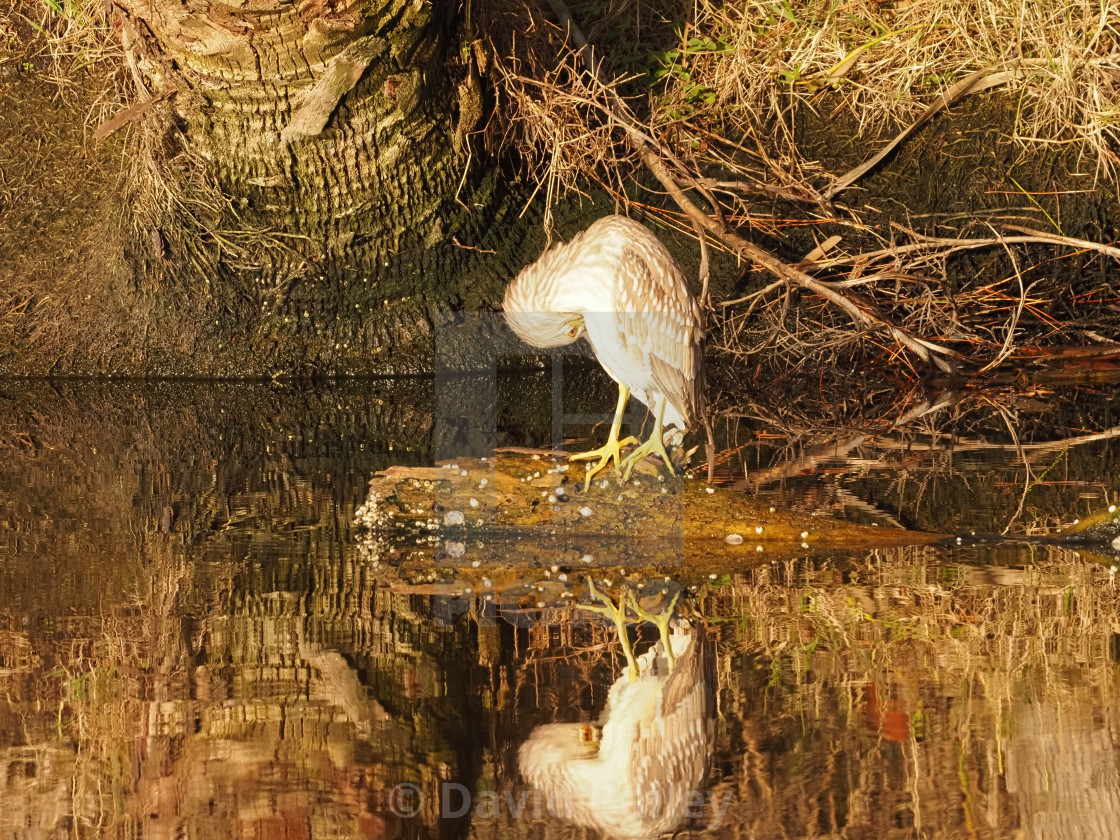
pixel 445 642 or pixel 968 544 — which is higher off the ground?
pixel 968 544

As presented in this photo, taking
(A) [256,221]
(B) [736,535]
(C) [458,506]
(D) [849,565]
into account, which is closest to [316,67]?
(A) [256,221]

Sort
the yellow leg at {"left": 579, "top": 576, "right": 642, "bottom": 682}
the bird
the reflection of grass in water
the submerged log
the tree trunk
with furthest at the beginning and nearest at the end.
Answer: the tree trunk < the bird < the submerged log < the yellow leg at {"left": 579, "top": 576, "right": 642, "bottom": 682} < the reflection of grass in water

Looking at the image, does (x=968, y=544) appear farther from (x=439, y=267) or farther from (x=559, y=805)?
(x=439, y=267)

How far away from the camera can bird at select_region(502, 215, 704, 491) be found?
12.9ft

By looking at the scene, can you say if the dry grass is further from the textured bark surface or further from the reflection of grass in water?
the reflection of grass in water

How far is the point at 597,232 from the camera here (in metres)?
4.10

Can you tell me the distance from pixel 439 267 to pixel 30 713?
13.0ft

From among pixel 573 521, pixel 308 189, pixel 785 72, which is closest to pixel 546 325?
pixel 573 521

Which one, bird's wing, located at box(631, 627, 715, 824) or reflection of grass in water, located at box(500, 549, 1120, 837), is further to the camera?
bird's wing, located at box(631, 627, 715, 824)

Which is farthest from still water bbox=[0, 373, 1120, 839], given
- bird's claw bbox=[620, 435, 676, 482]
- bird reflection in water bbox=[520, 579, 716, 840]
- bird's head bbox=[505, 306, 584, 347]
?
bird's head bbox=[505, 306, 584, 347]

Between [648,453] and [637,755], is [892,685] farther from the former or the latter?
[648,453]

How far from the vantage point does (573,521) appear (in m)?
3.75

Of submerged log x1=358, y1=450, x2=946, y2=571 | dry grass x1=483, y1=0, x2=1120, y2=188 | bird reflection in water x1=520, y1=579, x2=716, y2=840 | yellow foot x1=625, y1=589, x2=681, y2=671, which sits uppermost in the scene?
dry grass x1=483, y1=0, x2=1120, y2=188

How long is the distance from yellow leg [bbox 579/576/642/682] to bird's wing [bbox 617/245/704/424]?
0.88m
